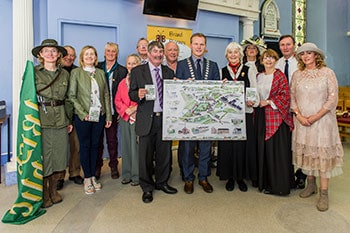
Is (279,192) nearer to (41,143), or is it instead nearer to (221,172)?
(221,172)

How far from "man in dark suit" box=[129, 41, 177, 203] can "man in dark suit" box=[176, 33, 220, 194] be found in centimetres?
17

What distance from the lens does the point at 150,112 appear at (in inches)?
104

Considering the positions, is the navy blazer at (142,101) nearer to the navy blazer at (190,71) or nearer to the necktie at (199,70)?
the navy blazer at (190,71)

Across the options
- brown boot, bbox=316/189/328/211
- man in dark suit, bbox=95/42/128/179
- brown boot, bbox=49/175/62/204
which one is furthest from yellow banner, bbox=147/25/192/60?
brown boot, bbox=316/189/328/211

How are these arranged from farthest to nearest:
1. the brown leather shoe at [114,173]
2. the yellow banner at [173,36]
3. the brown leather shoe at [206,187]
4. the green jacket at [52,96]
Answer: the yellow banner at [173,36], the brown leather shoe at [114,173], the brown leather shoe at [206,187], the green jacket at [52,96]

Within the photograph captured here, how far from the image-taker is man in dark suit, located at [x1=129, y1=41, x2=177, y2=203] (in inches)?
103

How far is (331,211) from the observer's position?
252cm

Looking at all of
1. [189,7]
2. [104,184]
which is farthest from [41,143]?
[189,7]

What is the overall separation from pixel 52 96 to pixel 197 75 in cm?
136

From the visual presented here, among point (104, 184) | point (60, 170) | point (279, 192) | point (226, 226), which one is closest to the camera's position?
point (226, 226)

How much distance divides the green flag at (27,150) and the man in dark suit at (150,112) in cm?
85

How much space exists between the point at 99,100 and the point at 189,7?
8.70ft

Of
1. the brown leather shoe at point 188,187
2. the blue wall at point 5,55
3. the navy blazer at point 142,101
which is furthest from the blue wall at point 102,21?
the brown leather shoe at point 188,187

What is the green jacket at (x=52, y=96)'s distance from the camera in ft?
8.02
